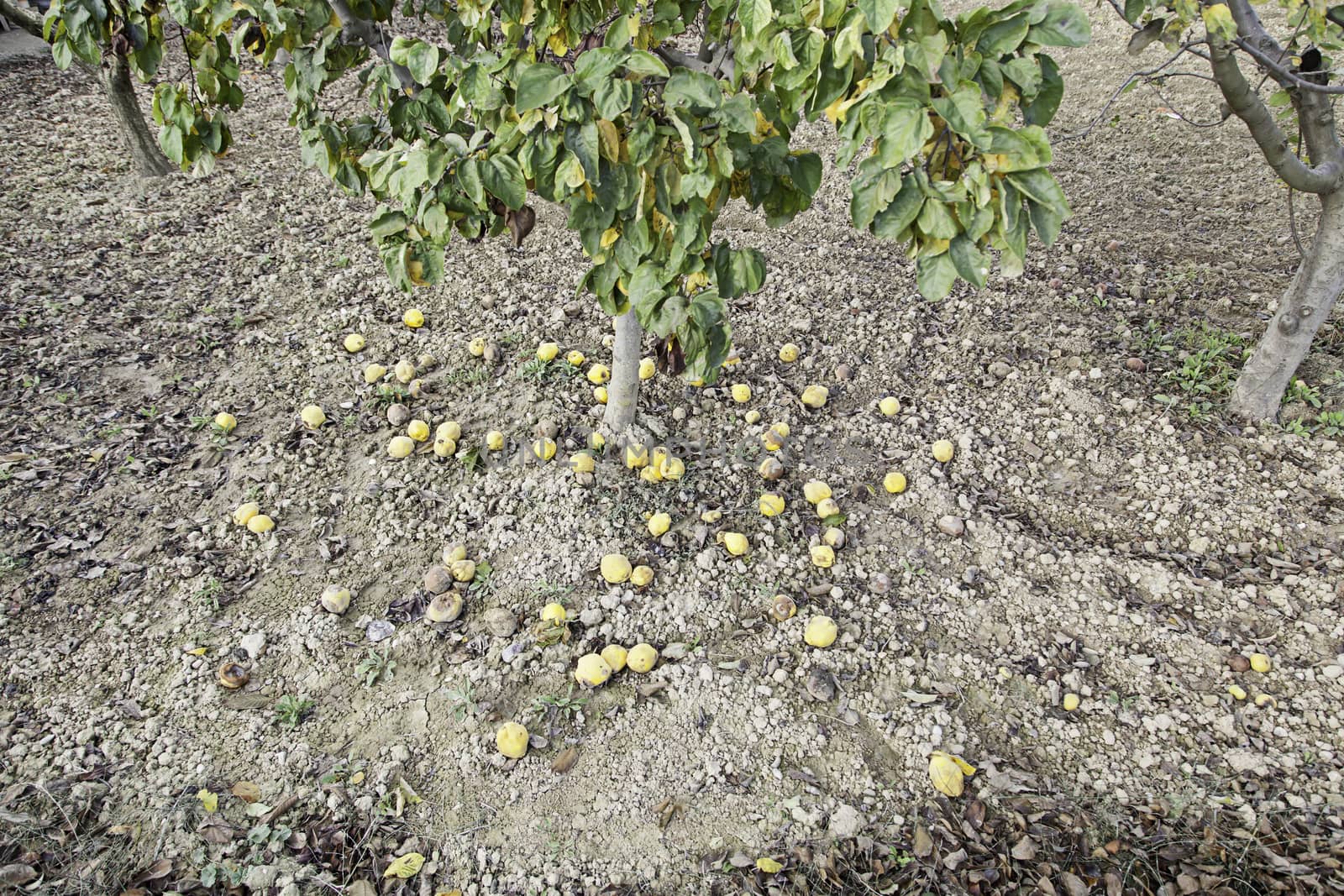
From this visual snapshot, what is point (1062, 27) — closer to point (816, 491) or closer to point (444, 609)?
point (816, 491)

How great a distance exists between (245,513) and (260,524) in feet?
0.36

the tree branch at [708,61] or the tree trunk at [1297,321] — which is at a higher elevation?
the tree branch at [708,61]

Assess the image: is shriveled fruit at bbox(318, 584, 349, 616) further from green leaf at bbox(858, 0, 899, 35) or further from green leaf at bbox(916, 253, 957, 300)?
green leaf at bbox(858, 0, 899, 35)

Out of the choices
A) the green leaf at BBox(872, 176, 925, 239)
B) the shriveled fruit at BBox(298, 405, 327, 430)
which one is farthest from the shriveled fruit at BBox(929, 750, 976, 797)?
the shriveled fruit at BBox(298, 405, 327, 430)

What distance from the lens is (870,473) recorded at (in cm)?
377

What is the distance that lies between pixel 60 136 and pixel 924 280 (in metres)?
7.56

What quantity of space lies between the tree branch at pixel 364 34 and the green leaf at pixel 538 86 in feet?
2.22

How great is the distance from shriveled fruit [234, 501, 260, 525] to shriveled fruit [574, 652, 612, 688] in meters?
1.68

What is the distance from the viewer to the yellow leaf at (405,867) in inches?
94.2

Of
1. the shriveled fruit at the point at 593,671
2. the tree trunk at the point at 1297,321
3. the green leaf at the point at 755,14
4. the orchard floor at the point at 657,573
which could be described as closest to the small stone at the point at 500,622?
the orchard floor at the point at 657,573

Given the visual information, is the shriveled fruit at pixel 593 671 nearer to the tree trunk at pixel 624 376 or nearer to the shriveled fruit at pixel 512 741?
the shriveled fruit at pixel 512 741

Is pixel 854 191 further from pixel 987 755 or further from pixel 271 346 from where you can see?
pixel 271 346

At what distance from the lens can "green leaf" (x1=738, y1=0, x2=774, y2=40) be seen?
5.46 ft

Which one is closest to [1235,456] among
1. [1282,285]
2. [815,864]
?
[1282,285]
